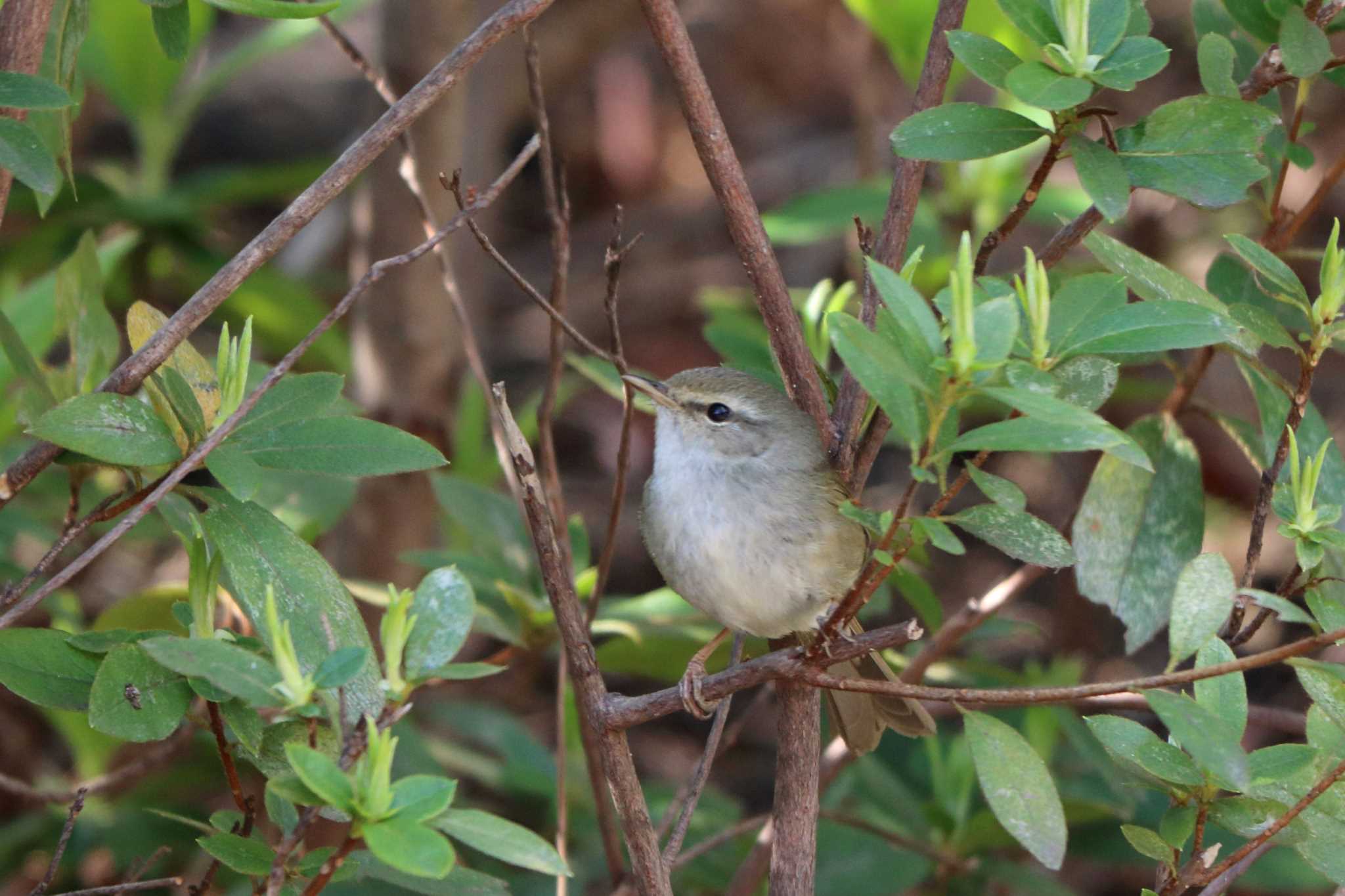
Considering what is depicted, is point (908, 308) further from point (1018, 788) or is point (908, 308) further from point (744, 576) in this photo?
point (744, 576)

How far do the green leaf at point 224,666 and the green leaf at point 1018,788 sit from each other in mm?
917

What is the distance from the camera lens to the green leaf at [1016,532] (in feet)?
5.88

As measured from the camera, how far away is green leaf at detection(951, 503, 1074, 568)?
1793 millimetres

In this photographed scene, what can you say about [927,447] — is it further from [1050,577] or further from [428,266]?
[1050,577]

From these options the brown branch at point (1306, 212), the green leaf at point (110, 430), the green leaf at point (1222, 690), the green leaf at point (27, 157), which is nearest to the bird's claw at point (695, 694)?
the green leaf at point (1222, 690)

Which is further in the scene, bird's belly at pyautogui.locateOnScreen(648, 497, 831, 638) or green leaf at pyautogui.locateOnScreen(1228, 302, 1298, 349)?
bird's belly at pyautogui.locateOnScreen(648, 497, 831, 638)

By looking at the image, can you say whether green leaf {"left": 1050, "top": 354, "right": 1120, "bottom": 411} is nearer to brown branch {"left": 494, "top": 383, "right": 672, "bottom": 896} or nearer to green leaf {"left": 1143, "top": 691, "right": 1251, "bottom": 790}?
green leaf {"left": 1143, "top": 691, "right": 1251, "bottom": 790}

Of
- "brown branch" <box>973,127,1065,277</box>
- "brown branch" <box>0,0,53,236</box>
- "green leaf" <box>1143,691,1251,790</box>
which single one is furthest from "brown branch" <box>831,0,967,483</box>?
"brown branch" <box>0,0,53,236</box>

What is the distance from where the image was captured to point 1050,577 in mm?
5812

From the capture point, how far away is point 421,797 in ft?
5.21

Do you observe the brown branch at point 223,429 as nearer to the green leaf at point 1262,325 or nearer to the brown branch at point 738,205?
the brown branch at point 738,205

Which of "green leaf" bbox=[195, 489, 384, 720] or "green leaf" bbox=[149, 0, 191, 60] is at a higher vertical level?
"green leaf" bbox=[149, 0, 191, 60]

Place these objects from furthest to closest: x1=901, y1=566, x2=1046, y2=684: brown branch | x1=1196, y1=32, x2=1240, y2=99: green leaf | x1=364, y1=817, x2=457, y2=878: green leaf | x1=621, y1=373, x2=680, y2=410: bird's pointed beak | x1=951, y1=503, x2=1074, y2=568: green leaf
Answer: x1=621, y1=373, x2=680, y2=410: bird's pointed beak
x1=901, y1=566, x2=1046, y2=684: brown branch
x1=1196, y1=32, x2=1240, y2=99: green leaf
x1=951, y1=503, x2=1074, y2=568: green leaf
x1=364, y1=817, x2=457, y2=878: green leaf

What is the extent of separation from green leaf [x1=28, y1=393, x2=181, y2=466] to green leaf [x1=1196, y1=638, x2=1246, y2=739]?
1.50 meters
